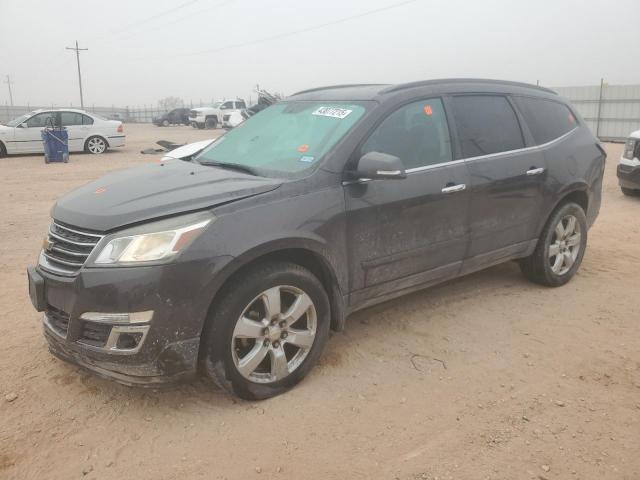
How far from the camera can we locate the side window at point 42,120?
1633 cm

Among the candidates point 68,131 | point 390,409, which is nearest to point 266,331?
point 390,409

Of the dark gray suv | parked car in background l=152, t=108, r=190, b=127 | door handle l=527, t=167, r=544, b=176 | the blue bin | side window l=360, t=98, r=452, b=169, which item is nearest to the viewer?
the dark gray suv

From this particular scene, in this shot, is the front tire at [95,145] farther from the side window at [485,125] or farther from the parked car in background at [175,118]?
the parked car in background at [175,118]

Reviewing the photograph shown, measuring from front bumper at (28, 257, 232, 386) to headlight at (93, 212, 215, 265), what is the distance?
58mm

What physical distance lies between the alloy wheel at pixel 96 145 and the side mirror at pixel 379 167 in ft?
53.9

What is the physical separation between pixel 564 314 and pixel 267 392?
2531mm

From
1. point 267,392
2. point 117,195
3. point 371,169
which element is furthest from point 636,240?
point 117,195

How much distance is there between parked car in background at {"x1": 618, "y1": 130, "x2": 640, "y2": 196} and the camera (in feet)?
28.8

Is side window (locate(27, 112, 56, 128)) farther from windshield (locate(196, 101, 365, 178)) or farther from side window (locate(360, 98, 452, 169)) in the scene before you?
side window (locate(360, 98, 452, 169))

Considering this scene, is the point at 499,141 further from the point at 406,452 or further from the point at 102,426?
the point at 102,426

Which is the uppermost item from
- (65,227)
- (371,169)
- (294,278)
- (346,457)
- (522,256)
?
(371,169)

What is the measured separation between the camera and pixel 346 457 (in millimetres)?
2588

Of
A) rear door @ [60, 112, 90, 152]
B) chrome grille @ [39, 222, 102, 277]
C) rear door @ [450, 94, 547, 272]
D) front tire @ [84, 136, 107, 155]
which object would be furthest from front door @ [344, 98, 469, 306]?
front tire @ [84, 136, 107, 155]

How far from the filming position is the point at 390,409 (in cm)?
297
